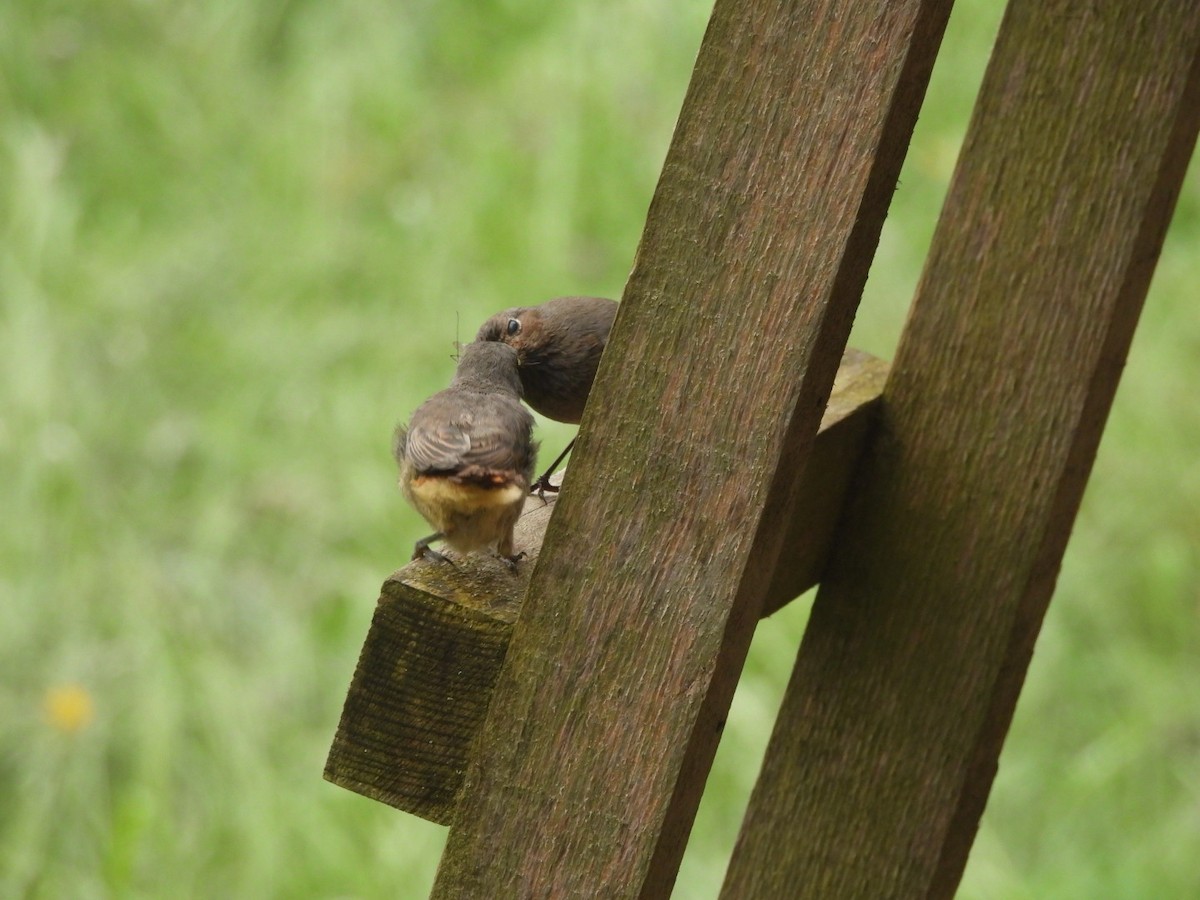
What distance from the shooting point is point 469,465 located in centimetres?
134

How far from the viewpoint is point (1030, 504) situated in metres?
1.34

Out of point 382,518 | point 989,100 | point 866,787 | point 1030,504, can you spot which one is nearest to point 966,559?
point 1030,504

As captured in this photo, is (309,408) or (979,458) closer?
(979,458)

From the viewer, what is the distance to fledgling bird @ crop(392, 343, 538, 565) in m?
1.30

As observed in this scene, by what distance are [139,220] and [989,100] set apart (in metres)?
3.00

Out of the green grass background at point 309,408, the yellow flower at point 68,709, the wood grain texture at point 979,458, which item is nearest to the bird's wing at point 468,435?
the wood grain texture at point 979,458

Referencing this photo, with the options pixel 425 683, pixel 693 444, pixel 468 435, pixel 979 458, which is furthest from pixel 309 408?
pixel 693 444

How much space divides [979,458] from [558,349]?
587 mm

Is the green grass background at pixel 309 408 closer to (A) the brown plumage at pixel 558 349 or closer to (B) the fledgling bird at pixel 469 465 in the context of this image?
(A) the brown plumage at pixel 558 349

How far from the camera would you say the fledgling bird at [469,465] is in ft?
4.27

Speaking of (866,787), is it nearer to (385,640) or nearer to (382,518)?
(385,640)

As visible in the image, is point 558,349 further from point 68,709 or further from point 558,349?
point 68,709

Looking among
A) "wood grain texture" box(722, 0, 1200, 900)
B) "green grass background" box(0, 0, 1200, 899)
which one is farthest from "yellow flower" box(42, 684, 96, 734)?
"wood grain texture" box(722, 0, 1200, 900)

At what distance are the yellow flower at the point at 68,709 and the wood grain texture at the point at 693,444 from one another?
216 centimetres
